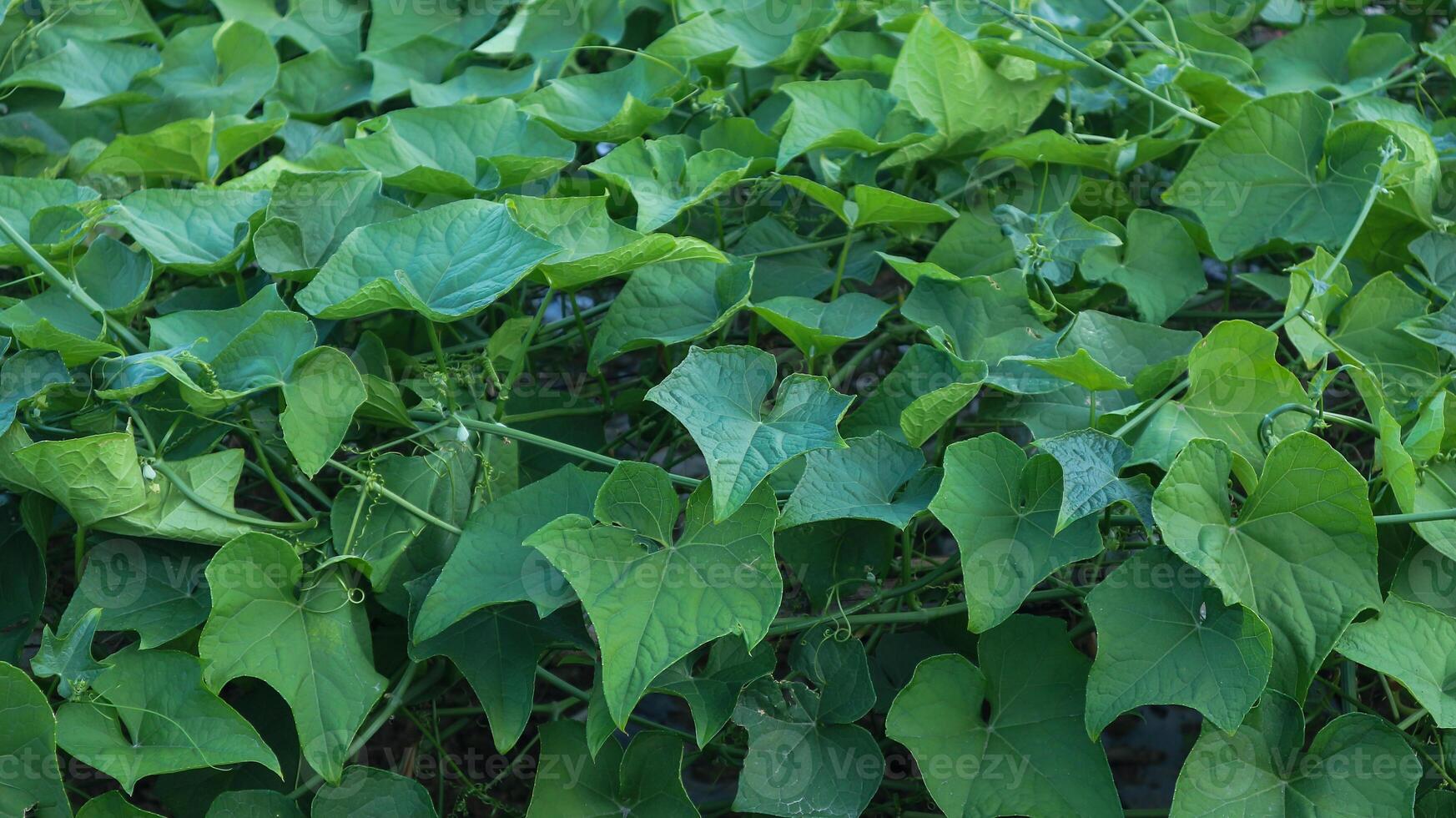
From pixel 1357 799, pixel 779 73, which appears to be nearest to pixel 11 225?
pixel 779 73

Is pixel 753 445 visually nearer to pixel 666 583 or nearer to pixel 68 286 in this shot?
pixel 666 583

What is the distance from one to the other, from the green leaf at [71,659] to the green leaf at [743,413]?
1.96 feet

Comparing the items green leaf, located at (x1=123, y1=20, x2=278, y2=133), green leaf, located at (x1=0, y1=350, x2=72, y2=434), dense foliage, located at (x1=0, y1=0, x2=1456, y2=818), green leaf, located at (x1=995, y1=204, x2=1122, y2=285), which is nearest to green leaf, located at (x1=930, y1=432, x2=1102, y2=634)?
dense foliage, located at (x1=0, y1=0, x2=1456, y2=818)

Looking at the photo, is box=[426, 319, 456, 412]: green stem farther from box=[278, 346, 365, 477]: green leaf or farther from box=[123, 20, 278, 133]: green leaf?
box=[123, 20, 278, 133]: green leaf

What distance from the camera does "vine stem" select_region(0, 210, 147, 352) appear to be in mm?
1273

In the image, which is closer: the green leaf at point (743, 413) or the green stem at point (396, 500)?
the green leaf at point (743, 413)

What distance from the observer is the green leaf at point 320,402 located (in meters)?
1.18

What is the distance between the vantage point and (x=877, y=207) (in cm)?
145

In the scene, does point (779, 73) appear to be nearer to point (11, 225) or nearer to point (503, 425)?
point (503, 425)

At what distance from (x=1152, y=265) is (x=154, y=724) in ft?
4.29

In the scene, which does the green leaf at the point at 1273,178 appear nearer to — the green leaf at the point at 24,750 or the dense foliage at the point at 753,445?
the dense foliage at the point at 753,445

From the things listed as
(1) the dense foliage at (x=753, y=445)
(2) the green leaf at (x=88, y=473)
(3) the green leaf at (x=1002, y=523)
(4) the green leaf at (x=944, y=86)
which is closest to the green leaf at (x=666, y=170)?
(1) the dense foliage at (x=753, y=445)

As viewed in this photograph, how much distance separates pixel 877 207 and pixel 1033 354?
0.30m

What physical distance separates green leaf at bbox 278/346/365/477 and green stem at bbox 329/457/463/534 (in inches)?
1.7
